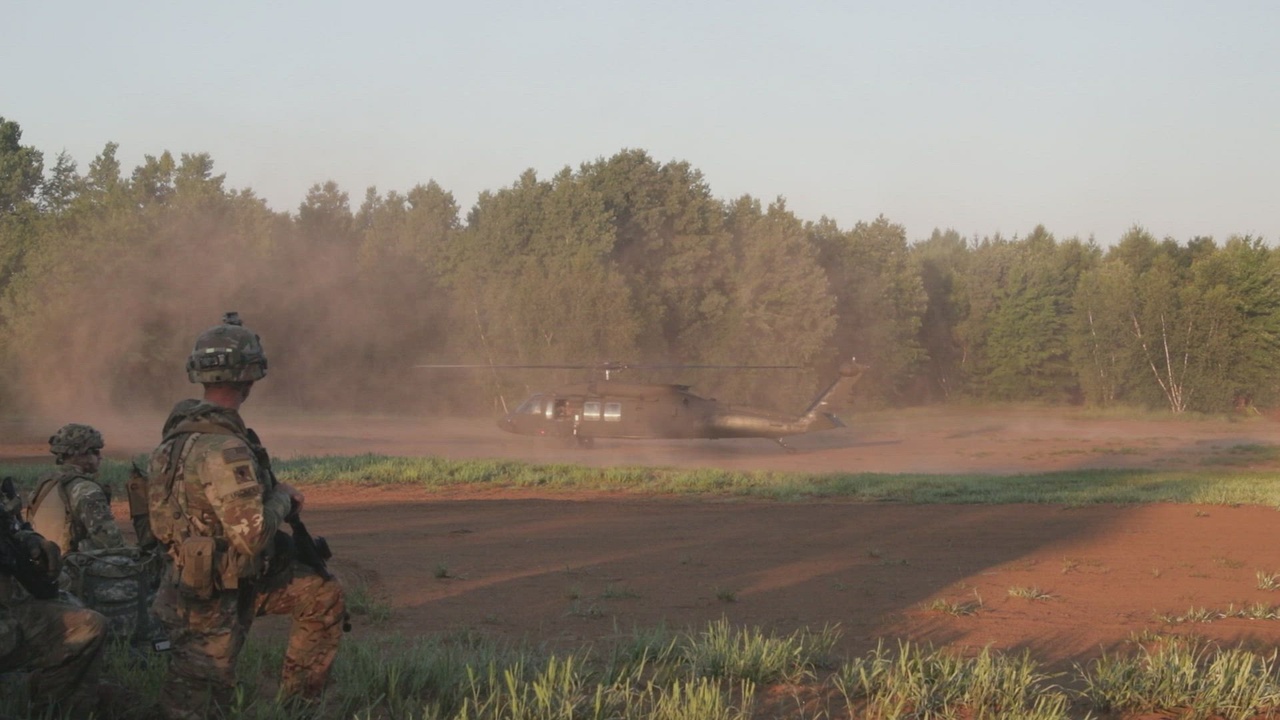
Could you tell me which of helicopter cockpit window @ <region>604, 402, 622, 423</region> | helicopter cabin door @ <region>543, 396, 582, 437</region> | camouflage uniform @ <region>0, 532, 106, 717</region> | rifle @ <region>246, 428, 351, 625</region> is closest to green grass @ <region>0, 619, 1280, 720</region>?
camouflage uniform @ <region>0, 532, 106, 717</region>

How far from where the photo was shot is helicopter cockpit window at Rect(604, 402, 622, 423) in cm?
2947

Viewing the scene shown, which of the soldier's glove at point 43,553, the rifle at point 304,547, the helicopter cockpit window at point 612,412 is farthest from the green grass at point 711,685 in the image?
the helicopter cockpit window at point 612,412

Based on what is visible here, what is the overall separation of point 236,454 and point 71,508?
116 inches

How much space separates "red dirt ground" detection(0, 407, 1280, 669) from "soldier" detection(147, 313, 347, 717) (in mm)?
3198

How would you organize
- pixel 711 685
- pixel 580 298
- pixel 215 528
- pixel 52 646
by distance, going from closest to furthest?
pixel 52 646
pixel 215 528
pixel 711 685
pixel 580 298

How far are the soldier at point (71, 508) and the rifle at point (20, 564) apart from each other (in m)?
2.24

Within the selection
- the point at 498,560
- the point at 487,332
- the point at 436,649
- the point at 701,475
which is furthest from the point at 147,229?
the point at 436,649

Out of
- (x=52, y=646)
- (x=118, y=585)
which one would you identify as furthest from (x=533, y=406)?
(x=52, y=646)

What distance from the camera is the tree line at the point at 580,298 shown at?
1668 inches

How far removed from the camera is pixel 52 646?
5.03 meters

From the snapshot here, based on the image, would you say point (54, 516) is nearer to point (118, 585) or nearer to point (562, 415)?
point (118, 585)

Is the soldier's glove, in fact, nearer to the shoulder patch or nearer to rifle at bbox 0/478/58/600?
rifle at bbox 0/478/58/600

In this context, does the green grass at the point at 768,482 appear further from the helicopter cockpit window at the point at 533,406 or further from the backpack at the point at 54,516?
the backpack at the point at 54,516

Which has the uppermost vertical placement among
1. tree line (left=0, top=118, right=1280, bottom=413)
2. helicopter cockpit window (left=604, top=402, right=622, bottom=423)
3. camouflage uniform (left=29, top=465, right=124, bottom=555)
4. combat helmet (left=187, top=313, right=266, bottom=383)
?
tree line (left=0, top=118, right=1280, bottom=413)
